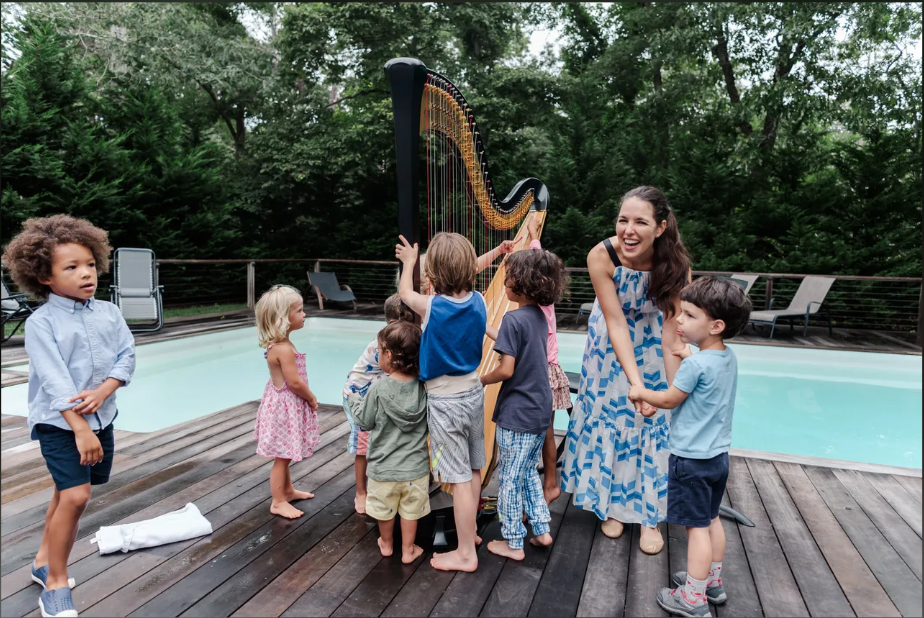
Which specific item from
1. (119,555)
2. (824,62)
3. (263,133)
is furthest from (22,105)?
(824,62)

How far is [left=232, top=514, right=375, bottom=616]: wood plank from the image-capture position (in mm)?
1814

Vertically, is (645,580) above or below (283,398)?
below

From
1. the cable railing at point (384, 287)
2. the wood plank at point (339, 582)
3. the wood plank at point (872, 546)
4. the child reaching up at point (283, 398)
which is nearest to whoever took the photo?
the wood plank at point (339, 582)

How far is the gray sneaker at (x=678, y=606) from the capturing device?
177 cm

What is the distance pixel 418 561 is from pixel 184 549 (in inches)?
32.8

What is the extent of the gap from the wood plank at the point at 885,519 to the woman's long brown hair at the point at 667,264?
1.21m

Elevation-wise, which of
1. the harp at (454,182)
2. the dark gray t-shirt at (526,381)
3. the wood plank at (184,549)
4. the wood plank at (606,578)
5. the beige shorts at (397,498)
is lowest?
the wood plank at (184,549)

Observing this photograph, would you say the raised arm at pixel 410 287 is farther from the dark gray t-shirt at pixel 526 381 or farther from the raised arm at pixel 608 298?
the raised arm at pixel 608 298

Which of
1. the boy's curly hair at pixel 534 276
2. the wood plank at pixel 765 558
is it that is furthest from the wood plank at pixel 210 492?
the wood plank at pixel 765 558

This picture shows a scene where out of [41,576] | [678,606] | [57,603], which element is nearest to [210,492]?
[41,576]

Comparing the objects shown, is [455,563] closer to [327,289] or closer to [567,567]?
[567,567]

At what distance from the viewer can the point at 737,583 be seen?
6.52ft

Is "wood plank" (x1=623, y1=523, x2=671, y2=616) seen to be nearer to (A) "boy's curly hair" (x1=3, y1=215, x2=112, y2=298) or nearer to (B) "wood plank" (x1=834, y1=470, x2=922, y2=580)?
(B) "wood plank" (x1=834, y1=470, x2=922, y2=580)

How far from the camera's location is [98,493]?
261cm
